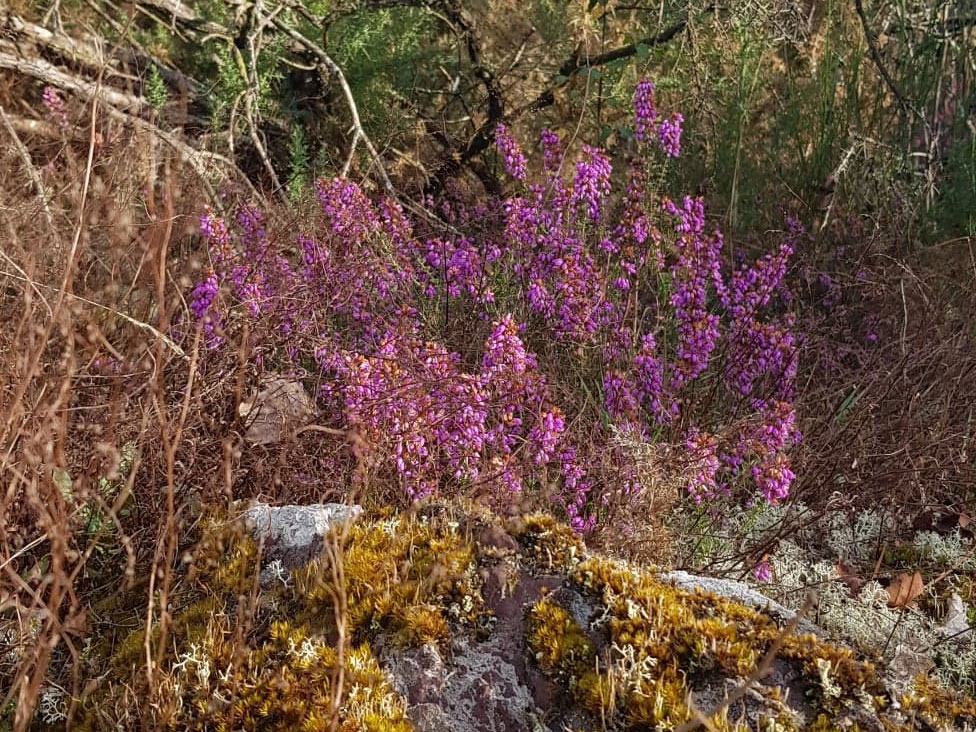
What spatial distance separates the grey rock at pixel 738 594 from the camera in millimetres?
1938

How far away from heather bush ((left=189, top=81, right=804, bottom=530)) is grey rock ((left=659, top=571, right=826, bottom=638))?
588 mm

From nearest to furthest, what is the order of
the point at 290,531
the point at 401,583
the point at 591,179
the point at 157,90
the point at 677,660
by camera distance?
the point at 677,660
the point at 401,583
the point at 290,531
the point at 591,179
the point at 157,90

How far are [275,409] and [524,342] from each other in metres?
1.17

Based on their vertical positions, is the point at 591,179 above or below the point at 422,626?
above

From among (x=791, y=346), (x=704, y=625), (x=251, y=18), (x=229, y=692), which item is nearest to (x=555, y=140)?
(x=791, y=346)

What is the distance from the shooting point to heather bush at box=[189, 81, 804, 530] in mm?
2734

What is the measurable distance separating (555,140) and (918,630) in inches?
102

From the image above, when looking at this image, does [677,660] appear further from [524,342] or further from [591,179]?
[591,179]

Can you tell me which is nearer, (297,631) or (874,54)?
(297,631)

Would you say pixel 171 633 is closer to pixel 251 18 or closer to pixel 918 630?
pixel 918 630

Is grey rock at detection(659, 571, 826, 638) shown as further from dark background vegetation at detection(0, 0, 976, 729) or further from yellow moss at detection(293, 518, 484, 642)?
dark background vegetation at detection(0, 0, 976, 729)

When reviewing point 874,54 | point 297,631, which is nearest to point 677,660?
point 297,631

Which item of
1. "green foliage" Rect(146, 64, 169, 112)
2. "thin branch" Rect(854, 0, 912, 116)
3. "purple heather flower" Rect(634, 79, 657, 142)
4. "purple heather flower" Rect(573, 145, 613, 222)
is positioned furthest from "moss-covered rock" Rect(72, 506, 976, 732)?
"thin branch" Rect(854, 0, 912, 116)

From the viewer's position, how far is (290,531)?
218 centimetres
